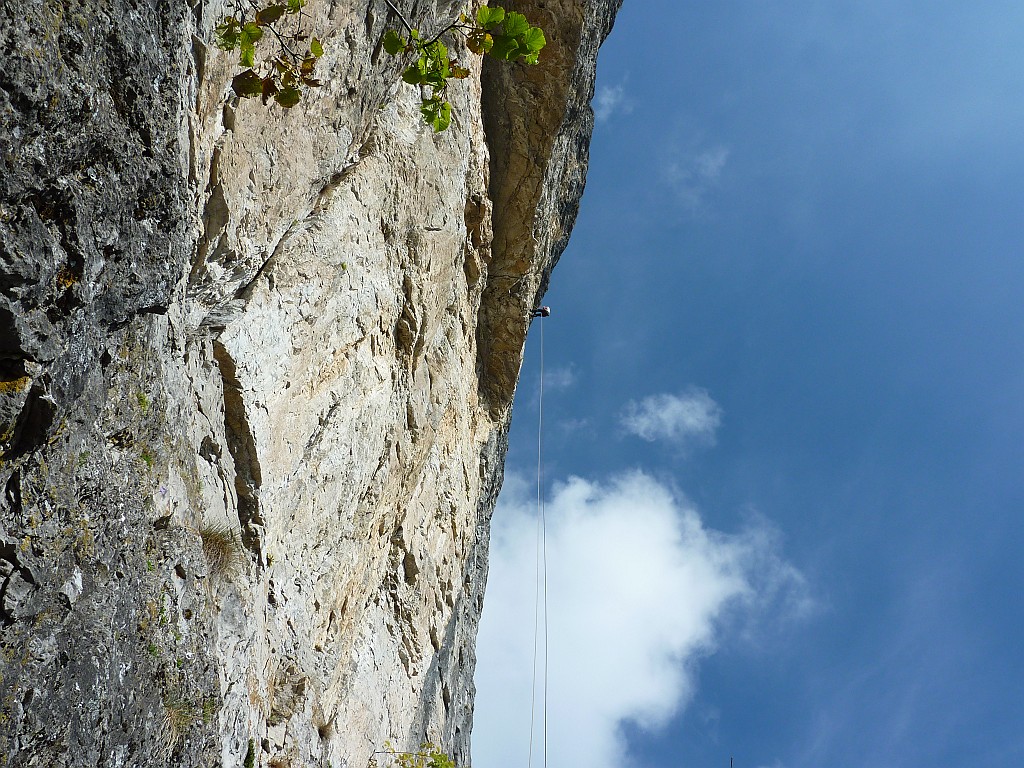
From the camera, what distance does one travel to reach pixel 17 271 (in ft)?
7.49

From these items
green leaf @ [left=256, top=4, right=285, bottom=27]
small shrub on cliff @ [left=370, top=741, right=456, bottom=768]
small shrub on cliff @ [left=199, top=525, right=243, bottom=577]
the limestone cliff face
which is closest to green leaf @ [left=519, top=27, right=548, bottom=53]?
green leaf @ [left=256, top=4, right=285, bottom=27]

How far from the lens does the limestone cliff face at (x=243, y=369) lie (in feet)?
8.17

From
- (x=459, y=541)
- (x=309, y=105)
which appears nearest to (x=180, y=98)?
(x=309, y=105)

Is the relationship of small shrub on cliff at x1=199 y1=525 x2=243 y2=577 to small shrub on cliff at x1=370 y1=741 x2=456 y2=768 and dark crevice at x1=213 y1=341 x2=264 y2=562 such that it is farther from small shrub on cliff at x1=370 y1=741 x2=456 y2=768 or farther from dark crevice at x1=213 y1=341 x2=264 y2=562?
small shrub on cliff at x1=370 y1=741 x2=456 y2=768

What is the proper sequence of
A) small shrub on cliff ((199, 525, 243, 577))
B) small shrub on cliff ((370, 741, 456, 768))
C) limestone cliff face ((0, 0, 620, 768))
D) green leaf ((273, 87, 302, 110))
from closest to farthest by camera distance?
limestone cliff face ((0, 0, 620, 768))
green leaf ((273, 87, 302, 110))
small shrub on cliff ((199, 525, 243, 577))
small shrub on cliff ((370, 741, 456, 768))

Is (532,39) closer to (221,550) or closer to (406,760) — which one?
(221,550)

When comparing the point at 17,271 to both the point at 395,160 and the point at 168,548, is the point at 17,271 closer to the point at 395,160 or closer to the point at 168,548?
the point at 168,548

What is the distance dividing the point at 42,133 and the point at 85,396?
38.7 inches

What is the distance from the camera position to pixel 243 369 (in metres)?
4.59

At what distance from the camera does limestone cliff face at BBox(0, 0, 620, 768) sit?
8.17ft

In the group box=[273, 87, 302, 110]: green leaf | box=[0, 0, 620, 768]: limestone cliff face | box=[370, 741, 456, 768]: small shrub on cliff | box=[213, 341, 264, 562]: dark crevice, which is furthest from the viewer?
box=[370, 741, 456, 768]: small shrub on cliff

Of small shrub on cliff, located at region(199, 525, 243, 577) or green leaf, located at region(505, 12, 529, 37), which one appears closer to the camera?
green leaf, located at region(505, 12, 529, 37)

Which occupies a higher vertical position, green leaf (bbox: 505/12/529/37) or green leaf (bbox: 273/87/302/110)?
green leaf (bbox: 505/12/529/37)

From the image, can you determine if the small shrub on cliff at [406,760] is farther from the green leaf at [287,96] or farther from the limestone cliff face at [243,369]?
the green leaf at [287,96]
